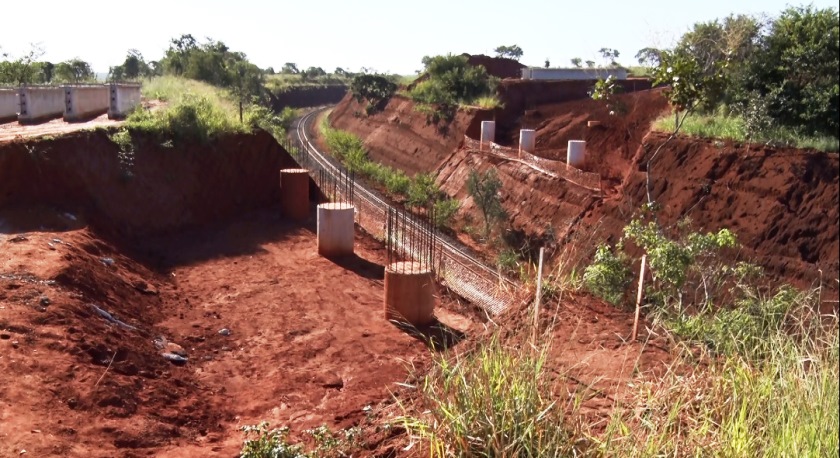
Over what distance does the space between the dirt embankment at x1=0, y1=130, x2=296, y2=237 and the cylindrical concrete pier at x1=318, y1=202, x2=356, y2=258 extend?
13.8 feet

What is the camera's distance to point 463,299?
1363 cm

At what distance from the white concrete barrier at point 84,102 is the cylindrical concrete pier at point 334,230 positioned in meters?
10.5

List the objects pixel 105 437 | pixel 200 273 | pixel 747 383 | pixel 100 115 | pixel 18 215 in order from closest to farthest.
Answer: pixel 747 383 < pixel 105 437 < pixel 18 215 < pixel 200 273 < pixel 100 115

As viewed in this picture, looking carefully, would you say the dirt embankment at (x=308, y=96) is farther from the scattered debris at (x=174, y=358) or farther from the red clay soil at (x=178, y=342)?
the scattered debris at (x=174, y=358)

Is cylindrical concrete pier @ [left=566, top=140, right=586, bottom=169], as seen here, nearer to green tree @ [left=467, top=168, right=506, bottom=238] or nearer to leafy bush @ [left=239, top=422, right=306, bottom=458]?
green tree @ [left=467, top=168, right=506, bottom=238]

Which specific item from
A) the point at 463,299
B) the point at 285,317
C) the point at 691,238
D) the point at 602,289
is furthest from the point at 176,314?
the point at 691,238

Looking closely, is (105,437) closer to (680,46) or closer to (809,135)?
(809,135)

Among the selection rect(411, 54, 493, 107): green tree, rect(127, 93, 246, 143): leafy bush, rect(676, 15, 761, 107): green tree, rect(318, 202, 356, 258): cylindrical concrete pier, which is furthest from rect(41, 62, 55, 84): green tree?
rect(676, 15, 761, 107): green tree

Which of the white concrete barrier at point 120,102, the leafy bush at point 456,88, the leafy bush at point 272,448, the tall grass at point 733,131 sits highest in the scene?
the leafy bush at point 456,88

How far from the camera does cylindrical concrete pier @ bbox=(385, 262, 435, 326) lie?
11688mm

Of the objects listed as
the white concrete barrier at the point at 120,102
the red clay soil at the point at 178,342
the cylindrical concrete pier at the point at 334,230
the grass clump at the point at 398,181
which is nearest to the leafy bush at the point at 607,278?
the red clay soil at the point at 178,342

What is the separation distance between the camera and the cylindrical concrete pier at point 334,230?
1562cm

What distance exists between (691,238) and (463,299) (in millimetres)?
5741

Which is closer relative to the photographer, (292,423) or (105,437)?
(105,437)
